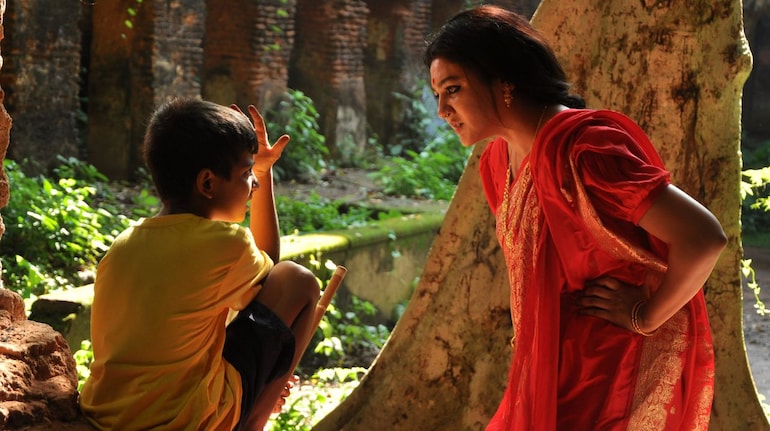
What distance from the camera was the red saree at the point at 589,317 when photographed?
218 centimetres

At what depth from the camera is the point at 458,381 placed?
388cm

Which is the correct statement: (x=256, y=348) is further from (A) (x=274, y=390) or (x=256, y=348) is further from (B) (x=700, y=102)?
(B) (x=700, y=102)

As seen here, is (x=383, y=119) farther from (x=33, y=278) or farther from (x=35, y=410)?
(x=35, y=410)

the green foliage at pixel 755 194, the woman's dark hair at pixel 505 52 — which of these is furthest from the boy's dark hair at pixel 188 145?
the green foliage at pixel 755 194

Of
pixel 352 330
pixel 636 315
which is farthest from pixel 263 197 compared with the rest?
pixel 352 330

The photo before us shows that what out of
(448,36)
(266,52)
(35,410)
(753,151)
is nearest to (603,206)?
(448,36)

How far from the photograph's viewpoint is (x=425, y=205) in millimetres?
9688

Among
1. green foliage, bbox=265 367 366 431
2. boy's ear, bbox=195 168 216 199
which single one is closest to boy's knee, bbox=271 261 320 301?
boy's ear, bbox=195 168 216 199

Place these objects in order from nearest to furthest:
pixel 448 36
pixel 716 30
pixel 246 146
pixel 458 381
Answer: pixel 448 36, pixel 246 146, pixel 716 30, pixel 458 381

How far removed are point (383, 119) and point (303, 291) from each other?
458 inches

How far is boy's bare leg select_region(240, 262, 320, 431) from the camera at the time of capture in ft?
9.18

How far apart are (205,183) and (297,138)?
8.92 meters

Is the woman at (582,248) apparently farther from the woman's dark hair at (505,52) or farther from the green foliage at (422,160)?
the green foliage at (422,160)

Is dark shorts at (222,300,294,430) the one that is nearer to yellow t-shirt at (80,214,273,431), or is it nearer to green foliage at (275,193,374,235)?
yellow t-shirt at (80,214,273,431)
